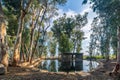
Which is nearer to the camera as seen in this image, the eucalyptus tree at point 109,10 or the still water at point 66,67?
the eucalyptus tree at point 109,10

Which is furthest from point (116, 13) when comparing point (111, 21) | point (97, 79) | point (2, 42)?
point (2, 42)

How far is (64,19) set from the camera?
173 feet

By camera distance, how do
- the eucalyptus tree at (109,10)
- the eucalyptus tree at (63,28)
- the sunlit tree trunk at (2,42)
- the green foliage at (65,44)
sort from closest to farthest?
the eucalyptus tree at (109,10) < the sunlit tree trunk at (2,42) < the green foliage at (65,44) < the eucalyptus tree at (63,28)

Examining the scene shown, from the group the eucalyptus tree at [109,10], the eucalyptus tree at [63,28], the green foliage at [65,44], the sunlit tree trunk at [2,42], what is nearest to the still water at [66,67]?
the sunlit tree trunk at [2,42]

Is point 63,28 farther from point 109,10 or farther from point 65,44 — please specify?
point 109,10

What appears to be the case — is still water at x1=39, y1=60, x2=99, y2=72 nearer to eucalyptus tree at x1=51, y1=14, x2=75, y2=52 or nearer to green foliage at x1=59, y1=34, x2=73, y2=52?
green foliage at x1=59, y1=34, x2=73, y2=52

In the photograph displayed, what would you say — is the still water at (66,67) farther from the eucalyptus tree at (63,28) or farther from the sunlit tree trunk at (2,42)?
the eucalyptus tree at (63,28)

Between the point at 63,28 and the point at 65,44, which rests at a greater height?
the point at 63,28

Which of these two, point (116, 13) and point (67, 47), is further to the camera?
point (67, 47)

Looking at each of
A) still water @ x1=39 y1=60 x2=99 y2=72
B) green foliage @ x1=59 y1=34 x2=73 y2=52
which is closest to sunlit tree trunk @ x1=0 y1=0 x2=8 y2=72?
still water @ x1=39 y1=60 x2=99 y2=72

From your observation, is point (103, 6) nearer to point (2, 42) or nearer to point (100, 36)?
point (2, 42)

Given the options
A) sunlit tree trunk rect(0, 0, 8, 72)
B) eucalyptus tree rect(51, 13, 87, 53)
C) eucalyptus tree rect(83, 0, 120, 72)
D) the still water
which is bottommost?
the still water

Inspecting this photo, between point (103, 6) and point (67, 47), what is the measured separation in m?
38.0

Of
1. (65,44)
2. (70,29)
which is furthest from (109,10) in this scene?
(70,29)
